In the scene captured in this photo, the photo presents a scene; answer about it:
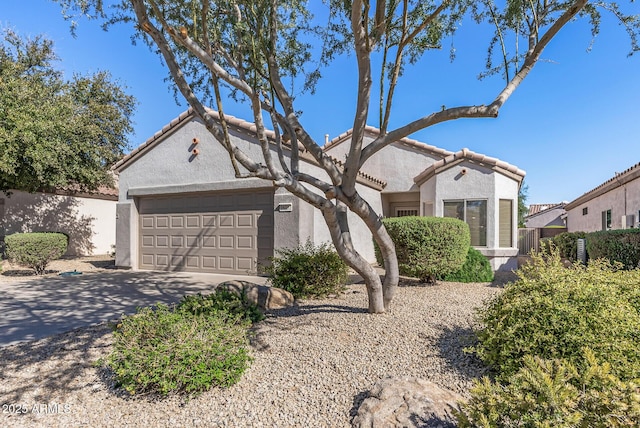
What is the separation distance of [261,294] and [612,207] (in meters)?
13.5

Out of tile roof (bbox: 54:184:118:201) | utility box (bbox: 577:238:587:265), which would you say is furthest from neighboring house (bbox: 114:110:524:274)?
tile roof (bbox: 54:184:118:201)

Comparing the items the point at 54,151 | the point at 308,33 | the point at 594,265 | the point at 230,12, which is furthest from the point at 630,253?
the point at 54,151

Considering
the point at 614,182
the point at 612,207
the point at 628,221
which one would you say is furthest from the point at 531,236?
the point at 628,221

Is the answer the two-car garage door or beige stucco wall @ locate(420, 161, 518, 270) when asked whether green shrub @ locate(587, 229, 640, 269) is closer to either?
beige stucco wall @ locate(420, 161, 518, 270)

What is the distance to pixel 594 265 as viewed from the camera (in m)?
4.68

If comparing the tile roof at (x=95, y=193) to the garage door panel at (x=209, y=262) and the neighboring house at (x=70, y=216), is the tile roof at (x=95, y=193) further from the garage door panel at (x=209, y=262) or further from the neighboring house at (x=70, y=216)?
the garage door panel at (x=209, y=262)

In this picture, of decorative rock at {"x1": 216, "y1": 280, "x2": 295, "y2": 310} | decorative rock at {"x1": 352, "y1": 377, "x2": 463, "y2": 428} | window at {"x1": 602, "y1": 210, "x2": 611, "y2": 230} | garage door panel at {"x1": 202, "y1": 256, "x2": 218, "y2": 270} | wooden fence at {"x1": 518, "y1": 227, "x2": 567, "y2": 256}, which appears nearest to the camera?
decorative rock at {"x1": 352, "y1": 377, "x2": 463, "y2": 428}

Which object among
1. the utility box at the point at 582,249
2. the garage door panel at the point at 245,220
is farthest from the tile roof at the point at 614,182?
the garage door panel at the point at 245,220

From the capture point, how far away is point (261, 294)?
20.6ft

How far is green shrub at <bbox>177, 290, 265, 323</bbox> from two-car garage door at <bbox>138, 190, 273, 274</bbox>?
4.18 m

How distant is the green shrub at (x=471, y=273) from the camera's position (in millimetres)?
9227

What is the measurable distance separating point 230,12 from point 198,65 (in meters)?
1.38

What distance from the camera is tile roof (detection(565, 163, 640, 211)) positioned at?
10.6 m

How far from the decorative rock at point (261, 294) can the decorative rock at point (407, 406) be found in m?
3.32
